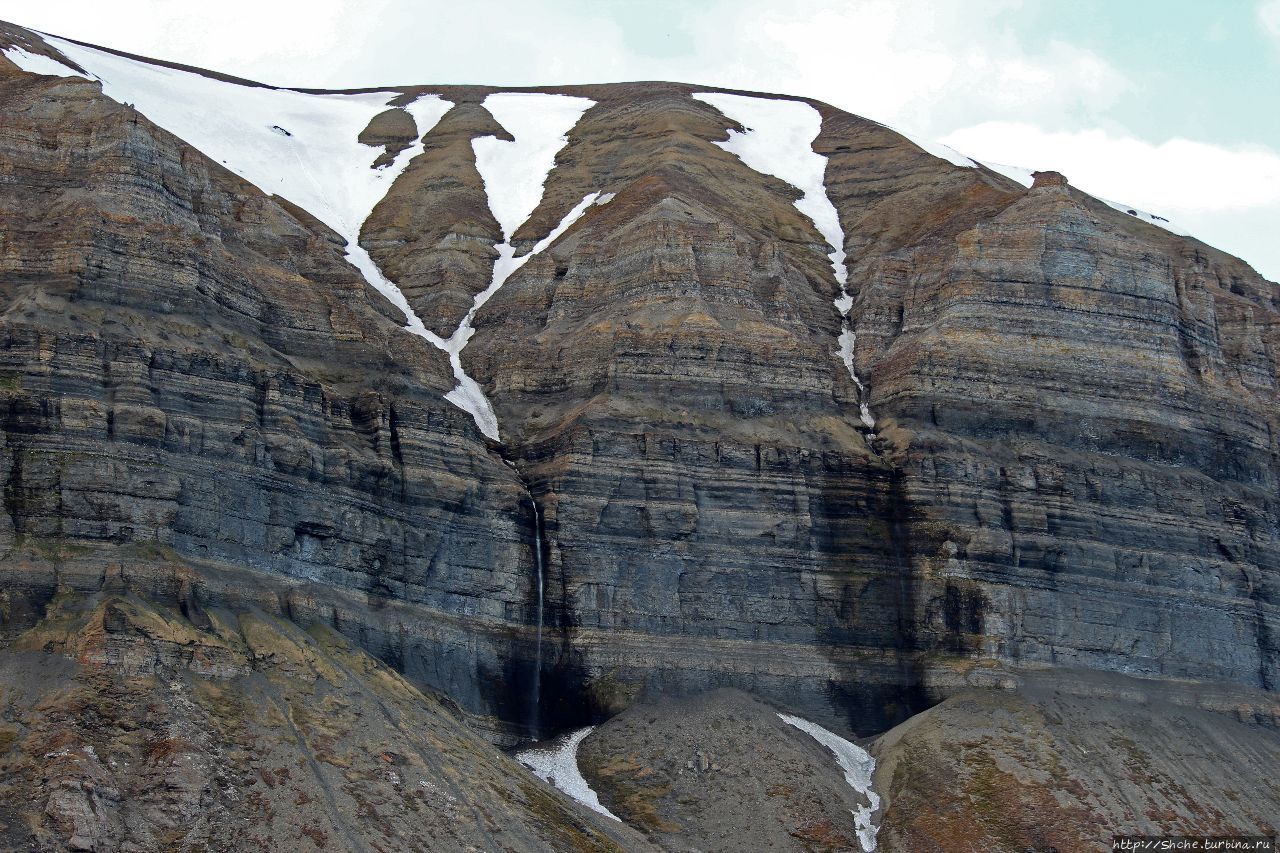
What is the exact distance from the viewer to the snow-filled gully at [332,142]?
94812 millimetres

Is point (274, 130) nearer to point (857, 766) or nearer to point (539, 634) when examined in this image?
point (539, 634)

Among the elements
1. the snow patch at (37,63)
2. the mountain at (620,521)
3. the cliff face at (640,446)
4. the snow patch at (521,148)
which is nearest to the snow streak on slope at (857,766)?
the mountain at (620,521)

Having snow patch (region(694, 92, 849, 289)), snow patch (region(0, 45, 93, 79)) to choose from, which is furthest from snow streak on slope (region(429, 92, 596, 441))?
snow patch (region(0, 45, 93, 79))

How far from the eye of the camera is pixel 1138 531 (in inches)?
2938

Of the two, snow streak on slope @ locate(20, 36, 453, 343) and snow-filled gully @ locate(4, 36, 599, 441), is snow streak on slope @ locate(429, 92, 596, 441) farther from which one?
snow streak on slope @ locate(20, 36, 453, 343)

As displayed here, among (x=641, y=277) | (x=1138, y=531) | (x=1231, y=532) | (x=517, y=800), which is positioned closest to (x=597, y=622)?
(x=517, y=800)

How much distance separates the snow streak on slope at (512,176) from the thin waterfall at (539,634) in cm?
654

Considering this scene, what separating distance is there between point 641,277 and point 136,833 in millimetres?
42736

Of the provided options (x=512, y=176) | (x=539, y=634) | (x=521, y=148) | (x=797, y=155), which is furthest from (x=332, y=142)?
(x=539, y=634)

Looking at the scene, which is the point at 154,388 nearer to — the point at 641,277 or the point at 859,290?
the point at 641,277

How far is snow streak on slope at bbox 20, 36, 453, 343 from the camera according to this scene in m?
98.5

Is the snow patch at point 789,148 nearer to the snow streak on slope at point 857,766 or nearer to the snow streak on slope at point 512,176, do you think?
the snow streak on slope at point 512,176

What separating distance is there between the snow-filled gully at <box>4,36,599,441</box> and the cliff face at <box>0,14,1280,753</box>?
7856 mm

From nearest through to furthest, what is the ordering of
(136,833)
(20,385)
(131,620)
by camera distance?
(136,833)
(131,620)
(20,385)
